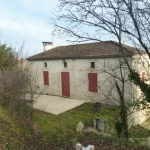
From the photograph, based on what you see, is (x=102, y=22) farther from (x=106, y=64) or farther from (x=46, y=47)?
(x=46, y=47)

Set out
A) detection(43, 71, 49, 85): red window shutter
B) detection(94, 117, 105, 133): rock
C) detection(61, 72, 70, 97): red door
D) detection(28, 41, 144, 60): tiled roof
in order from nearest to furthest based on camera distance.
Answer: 1. detection(94, 117, 105, 133): rock
2. detection(28, 41, 144, 60): tiled roof
3. detection(61, 72, 70, 97): red door
4. detection(43, 71, 49, 85): red window shutter

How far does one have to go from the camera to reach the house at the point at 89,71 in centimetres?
1366

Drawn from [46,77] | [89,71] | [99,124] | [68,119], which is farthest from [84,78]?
[99,124]

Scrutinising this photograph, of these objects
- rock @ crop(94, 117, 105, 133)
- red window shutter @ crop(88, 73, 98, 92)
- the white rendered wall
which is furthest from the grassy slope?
red window shutter @ crop(88, 73, 98, 92)

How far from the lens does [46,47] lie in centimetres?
2295

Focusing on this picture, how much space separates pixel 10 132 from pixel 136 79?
8035 millimetres

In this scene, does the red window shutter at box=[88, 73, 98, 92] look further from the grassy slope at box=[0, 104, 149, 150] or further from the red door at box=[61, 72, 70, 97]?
the red door at box=[61, 72, 70, 97]

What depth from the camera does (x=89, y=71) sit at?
51.3ft

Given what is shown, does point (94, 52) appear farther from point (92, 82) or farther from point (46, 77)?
point (46, 77)

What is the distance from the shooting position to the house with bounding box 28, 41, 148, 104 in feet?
44.8

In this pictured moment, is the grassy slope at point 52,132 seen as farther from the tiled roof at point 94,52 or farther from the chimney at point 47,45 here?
the chimney at point 47,45

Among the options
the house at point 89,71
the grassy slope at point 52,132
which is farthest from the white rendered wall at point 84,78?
the grassy slope at point 52,132

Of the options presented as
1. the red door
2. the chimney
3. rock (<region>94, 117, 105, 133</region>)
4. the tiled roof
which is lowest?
rock (<region>94, 117, 105, 133</region>)

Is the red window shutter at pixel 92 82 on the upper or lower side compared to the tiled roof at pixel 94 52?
lower
